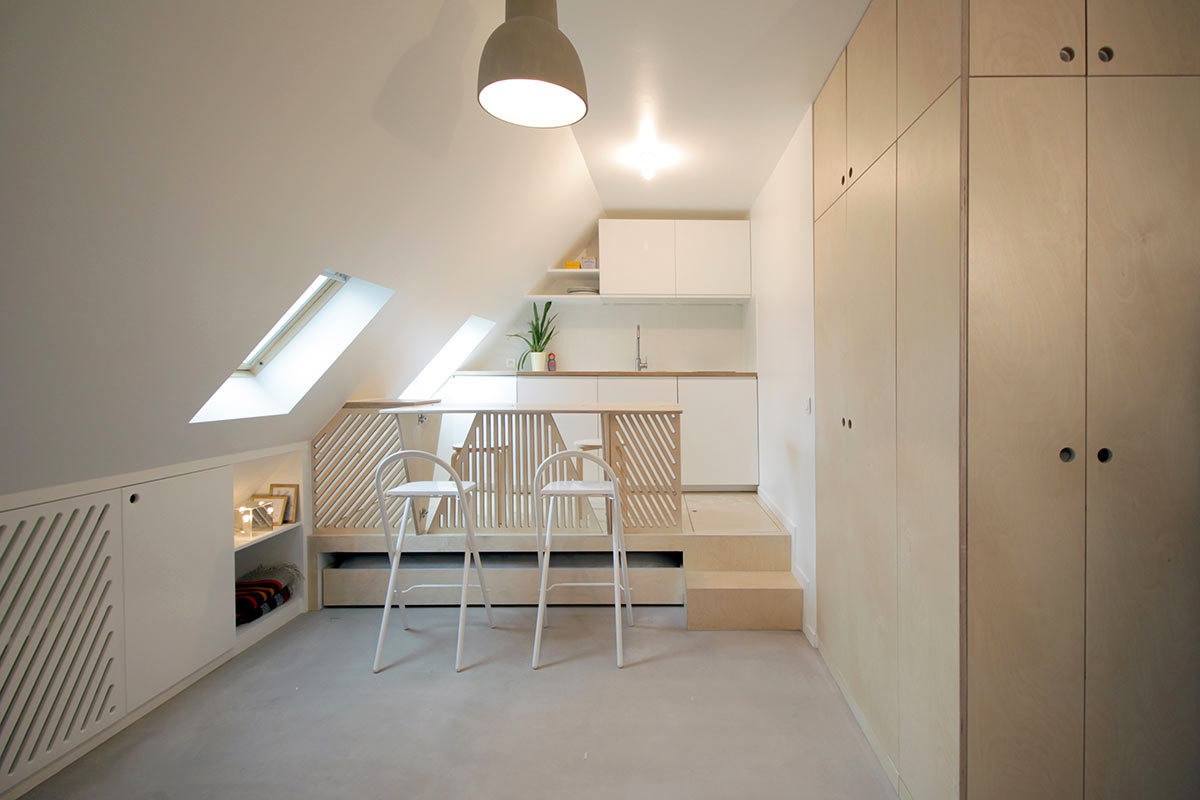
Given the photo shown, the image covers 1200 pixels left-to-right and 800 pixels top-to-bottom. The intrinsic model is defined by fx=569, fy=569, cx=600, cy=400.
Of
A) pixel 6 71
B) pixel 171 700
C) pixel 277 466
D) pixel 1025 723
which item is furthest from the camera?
pixel 277 466

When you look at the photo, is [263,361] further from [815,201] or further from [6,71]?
[815,201]

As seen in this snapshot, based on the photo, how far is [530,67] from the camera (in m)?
1.30

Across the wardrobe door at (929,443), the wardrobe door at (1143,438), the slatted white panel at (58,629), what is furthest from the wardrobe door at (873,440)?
the slatted white panel at (58,629)

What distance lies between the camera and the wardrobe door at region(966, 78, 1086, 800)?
4.36 ft

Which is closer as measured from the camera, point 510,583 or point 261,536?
point 261,536

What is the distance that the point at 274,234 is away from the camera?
1866 mm

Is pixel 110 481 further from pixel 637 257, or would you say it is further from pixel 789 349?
pixel 637 257

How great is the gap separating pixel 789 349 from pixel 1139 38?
190 centimetres

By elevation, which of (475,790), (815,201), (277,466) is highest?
(815,201)

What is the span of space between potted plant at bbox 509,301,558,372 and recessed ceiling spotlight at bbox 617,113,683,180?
5.23ft

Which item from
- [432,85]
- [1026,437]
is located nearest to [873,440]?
[1026,437]

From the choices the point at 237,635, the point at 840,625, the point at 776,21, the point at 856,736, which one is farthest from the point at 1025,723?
the point at 237,635

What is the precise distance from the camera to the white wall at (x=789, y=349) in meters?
2.71

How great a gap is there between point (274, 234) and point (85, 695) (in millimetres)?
1625
